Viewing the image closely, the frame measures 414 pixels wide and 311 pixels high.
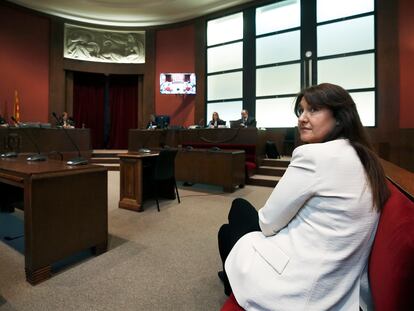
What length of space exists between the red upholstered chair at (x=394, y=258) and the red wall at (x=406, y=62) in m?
6.12

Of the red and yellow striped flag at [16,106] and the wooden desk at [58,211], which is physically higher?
the red and yellow striped flag at [16,106]

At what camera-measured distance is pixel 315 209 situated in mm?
782

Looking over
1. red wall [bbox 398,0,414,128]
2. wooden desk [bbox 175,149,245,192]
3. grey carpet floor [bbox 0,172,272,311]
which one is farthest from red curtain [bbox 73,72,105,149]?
red wall [bbox 398,0,414,128]

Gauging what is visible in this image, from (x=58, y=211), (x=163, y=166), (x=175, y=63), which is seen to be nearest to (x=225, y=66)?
(x=175, y=63)

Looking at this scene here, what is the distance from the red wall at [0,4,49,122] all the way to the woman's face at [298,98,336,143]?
837 centimetres

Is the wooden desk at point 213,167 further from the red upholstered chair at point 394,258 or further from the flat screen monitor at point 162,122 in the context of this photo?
the red upholstered chair at point 394,258

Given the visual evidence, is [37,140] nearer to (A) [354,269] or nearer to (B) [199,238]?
(B) [199,238]

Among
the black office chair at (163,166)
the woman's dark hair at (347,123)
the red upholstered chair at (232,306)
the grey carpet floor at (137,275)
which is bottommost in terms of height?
the grey carpet floor at (137,275)

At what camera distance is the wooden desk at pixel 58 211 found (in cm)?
167

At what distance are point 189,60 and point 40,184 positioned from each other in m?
7.30

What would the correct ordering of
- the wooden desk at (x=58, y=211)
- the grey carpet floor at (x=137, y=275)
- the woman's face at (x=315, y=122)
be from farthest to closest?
the wooden desk at (x=58, y=211), the grey carpet floor at (x=137, y=275), the woman's face at (x=315, y=122)

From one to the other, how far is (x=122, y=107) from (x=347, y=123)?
8915mm

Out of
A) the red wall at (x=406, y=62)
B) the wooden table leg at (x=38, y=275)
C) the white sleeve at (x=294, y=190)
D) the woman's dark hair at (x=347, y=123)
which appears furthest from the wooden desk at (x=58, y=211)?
the red wall at (x=406, y=62)

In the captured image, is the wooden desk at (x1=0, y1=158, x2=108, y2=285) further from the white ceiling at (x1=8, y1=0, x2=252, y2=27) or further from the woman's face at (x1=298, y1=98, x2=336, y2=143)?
the white ceiling at (x1=8, y1=0, x2=252, y2=27)
